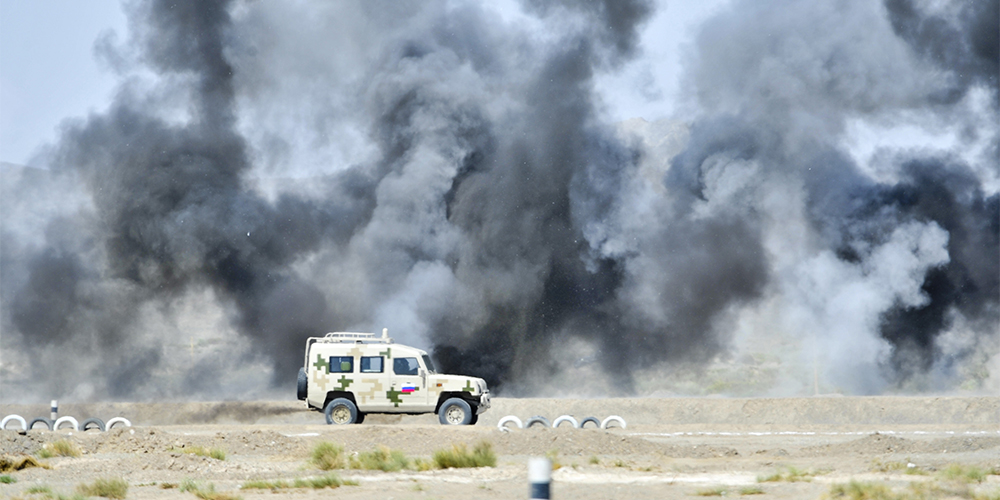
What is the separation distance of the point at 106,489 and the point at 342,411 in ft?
48.7

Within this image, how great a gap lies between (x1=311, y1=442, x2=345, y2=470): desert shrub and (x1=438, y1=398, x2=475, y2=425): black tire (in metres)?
9.92

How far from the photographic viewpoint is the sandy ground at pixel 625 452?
1388cm

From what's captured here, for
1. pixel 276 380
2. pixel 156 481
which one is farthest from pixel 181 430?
pixel 276 380

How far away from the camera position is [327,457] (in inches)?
A: 668

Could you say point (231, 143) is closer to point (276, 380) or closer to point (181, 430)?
point (276, 380)

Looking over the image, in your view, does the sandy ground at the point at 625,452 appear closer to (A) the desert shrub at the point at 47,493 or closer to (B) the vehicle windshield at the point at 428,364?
(A) the desert shrub at the point at 47,493

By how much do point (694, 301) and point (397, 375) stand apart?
24.4m

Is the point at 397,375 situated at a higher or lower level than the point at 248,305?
lower

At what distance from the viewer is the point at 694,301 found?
49000mm

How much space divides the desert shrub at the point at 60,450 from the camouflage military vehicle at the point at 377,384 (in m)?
7.84

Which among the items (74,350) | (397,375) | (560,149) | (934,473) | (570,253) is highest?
(560,149)

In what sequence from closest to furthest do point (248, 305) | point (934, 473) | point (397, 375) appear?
point (934, 473) < point (397, 375) < point (248, 305)

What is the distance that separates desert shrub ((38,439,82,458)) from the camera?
20.3m

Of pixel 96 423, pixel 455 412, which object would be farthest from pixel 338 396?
pixel 96 423
